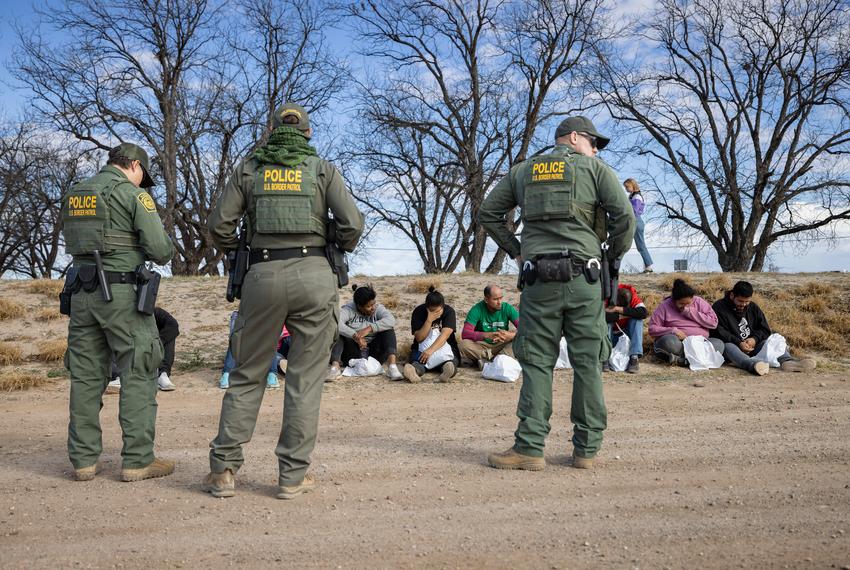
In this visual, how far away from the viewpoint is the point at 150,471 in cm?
500

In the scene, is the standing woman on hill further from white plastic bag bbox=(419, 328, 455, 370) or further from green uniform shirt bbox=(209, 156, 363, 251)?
green uniform shirt bbox=(209, 156, 363, 251)

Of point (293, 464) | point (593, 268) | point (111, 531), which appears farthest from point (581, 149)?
point (111, 531)

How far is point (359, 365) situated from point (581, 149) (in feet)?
17.0

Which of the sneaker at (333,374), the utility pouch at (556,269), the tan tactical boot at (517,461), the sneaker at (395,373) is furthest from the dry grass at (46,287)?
the utility pouch at (556,269)

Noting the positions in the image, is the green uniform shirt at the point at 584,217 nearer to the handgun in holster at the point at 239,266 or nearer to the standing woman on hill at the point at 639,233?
the handgun in holster at the point at 239,266

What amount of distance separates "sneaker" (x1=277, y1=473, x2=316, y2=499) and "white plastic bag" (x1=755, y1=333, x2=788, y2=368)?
7.13m

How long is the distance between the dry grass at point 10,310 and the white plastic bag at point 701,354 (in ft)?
33.3

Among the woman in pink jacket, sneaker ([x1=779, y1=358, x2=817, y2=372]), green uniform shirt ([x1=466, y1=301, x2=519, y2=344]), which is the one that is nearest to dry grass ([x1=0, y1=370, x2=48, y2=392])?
green uniform shirt ([x1=466, y1=301, x2=519, y2=344])

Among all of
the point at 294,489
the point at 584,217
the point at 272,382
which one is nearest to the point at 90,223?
the point at 294,489

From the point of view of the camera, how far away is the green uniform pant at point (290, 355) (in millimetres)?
4535

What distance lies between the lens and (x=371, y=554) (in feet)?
11.7

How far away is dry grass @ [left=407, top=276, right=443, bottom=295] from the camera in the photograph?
13.4m

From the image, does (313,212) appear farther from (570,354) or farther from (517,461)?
(517,461)

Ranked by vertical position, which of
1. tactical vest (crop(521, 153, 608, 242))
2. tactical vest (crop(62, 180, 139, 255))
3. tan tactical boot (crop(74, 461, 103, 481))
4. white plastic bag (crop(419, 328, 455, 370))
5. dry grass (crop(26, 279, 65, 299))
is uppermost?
tactical vest (crop(521, 153, 608, 242))
